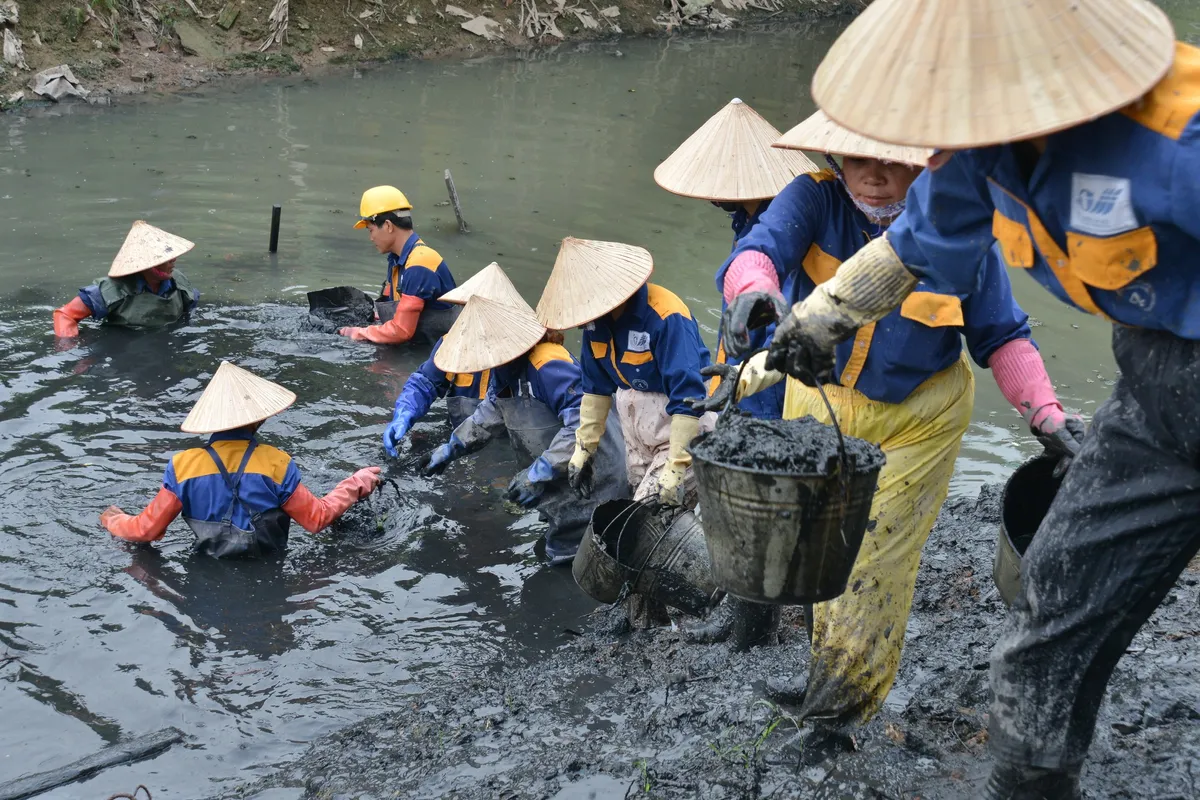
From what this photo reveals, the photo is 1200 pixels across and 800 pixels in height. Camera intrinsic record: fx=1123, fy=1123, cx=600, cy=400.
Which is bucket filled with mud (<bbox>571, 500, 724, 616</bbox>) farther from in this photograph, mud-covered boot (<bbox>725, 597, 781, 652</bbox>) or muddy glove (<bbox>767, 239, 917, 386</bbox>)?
muddy glove (<bbox>767, 239, 917, 386</bbox>)

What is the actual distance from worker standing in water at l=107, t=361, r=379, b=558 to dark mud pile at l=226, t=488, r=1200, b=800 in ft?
4.42

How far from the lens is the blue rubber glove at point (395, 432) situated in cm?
606

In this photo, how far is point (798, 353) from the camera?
8.52 feet

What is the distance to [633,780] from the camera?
3332mm

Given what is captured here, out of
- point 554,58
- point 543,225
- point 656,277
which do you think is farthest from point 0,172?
point 554,58

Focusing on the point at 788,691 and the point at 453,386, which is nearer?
the point at 788,691

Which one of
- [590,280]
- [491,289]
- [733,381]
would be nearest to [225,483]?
[590,280]

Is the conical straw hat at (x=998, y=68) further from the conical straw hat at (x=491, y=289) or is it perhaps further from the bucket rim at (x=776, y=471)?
the conical straw hat at (x=491, y=289)

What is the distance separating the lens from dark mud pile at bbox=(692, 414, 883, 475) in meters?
2.66

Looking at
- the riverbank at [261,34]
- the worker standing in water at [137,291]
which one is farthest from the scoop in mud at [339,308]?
the riverbank at [261,34]

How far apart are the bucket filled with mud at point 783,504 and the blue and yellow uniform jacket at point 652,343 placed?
1.98 m

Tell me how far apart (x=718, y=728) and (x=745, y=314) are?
59.6 inches

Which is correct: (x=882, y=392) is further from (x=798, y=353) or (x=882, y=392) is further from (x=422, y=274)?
(x=422, y=274)

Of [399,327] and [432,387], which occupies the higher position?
[432,387]
